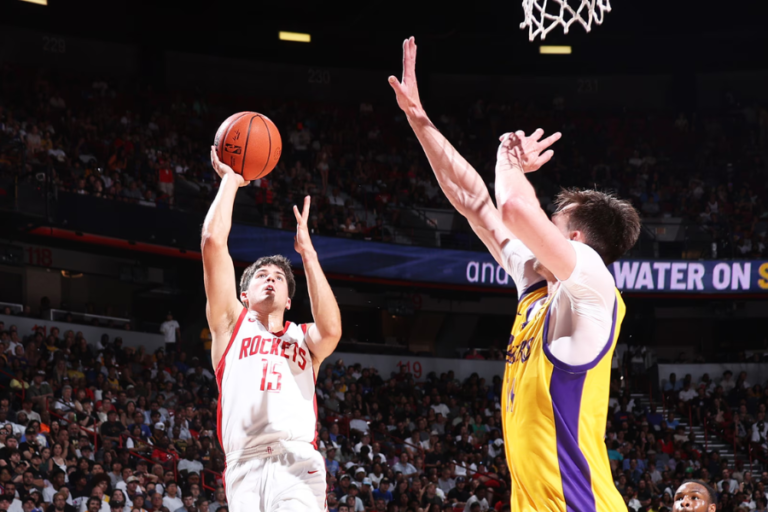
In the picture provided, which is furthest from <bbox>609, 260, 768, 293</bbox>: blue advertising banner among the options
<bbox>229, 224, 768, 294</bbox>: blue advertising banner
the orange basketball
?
the orange basketball

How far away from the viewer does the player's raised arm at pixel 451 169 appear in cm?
318

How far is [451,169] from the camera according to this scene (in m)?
3.22

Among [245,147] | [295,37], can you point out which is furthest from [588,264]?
[295,37]

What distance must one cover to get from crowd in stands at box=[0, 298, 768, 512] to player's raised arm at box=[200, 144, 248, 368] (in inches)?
229

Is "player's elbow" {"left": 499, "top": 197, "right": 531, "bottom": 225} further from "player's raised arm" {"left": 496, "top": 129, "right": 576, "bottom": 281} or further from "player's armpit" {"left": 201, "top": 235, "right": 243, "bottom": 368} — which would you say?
"player's armpit" {"left": 201, "top": 235, "right": 243, "bottom": 368}

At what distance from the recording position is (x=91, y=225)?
1552cm

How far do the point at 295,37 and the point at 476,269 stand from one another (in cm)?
858

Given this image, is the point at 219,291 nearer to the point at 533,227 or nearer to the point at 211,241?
the point at 211,241

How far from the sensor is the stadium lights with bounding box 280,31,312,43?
912 inches

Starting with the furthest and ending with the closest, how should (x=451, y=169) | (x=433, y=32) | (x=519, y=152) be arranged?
(x=433, y=32) < (x=451, y=169) < (x=519, y=152)

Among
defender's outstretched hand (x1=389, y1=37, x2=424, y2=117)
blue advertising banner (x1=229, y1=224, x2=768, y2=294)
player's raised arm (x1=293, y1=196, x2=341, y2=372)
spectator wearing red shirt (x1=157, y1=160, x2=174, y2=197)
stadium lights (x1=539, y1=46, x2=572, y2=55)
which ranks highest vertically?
stadium lights (x1=539, y1=46, x2=572, y2=55)

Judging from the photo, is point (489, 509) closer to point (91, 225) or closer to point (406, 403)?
point (406, 403)

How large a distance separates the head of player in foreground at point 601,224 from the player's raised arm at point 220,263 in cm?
179

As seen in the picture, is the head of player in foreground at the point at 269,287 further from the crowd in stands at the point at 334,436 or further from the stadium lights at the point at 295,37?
the stadium lights at the point at 295,37
